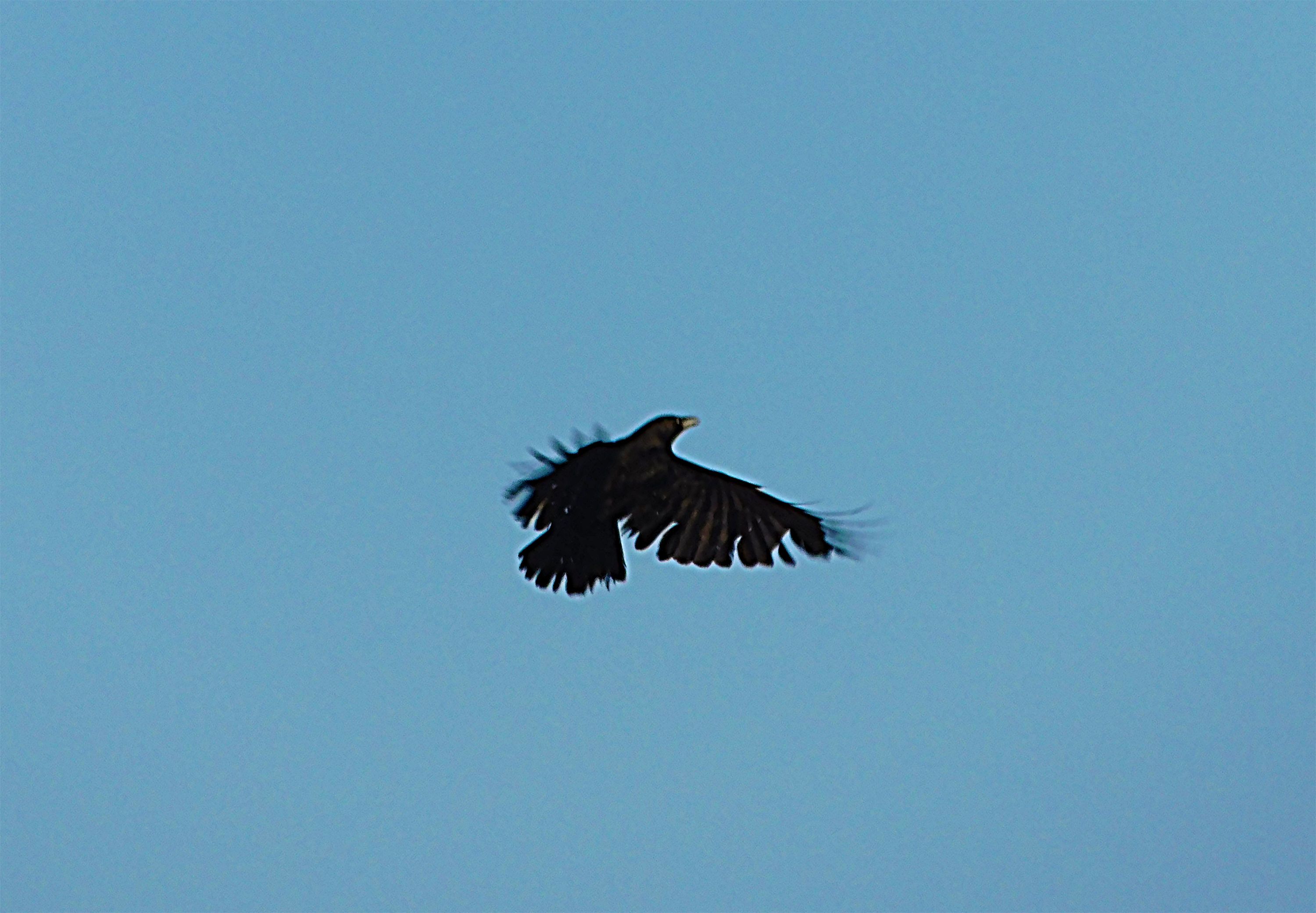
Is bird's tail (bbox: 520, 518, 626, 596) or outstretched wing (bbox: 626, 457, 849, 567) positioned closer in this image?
bird's tail (bbox: 520, 518, 626, 596)

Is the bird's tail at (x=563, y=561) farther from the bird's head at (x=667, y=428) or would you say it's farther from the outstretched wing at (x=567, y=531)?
the bird's head at (x=667, y=428)

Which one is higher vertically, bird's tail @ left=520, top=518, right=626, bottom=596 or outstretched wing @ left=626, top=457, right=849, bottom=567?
outstretched wing @ left=626, top=457, right=849, bottom=567

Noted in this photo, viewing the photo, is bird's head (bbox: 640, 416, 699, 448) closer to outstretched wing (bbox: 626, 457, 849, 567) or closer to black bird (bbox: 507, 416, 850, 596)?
black bird (bbox: 507, 416, 850, 596)

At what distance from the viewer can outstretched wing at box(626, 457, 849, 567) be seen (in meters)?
13.9

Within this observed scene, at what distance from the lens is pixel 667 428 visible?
1345cm

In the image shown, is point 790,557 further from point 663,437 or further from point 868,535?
point 663,437

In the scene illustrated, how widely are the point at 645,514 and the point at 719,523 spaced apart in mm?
702

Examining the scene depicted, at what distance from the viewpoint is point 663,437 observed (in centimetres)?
1345

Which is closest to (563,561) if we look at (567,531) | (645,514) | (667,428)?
(567,531)

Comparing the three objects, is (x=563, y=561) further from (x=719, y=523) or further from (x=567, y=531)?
(x=719, y=523)

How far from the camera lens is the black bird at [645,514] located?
13.4 m

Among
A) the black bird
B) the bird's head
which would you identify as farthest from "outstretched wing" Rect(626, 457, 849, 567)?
the bird's head

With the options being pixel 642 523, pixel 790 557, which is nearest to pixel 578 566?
pixel 642 523

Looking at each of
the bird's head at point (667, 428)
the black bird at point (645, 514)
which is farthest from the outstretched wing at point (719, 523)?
the bird's head at point (667, 428)
